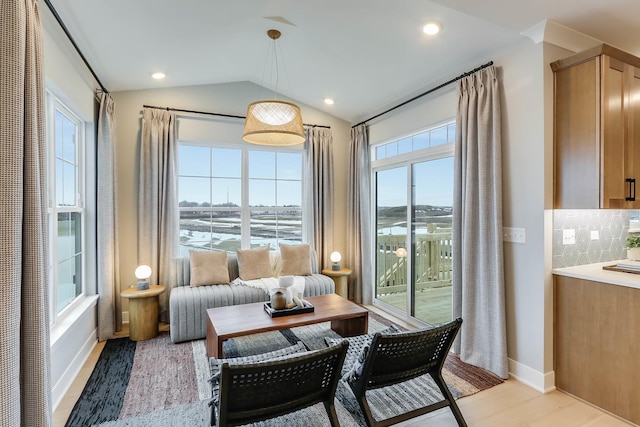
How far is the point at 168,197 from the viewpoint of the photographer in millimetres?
4074

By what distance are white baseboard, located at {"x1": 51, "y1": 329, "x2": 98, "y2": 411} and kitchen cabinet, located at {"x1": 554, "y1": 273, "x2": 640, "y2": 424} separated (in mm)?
3698

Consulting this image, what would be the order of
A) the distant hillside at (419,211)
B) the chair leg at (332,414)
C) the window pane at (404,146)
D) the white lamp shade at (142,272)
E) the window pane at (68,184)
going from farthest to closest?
the window pane at (404,146), the white lamp shade at (142,272), the distant hillside at (419,211), the window pane at (68,184), the chair leg at (332,414)

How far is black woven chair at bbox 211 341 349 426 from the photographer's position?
1.44 metres

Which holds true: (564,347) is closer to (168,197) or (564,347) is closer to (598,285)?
(598,285)

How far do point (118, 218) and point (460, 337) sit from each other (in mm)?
3925

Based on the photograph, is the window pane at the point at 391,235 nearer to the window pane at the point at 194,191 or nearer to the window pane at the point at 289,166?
the window pane at the point at 289,166

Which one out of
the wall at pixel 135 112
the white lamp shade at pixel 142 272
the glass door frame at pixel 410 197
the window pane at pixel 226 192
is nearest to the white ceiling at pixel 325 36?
the wall at pixel 135 112

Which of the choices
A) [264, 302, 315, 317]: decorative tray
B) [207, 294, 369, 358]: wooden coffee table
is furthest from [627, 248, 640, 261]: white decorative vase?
[264, 302, 315, 317]: decorative tray

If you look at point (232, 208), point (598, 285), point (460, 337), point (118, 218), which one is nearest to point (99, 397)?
point (118, 218)

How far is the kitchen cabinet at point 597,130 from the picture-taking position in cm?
238

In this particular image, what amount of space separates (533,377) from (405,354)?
1.49 m

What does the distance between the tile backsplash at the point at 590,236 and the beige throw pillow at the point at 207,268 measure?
133 inches

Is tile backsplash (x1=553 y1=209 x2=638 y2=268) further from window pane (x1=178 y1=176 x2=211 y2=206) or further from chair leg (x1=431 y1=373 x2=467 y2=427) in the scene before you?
window pane (x1=178 y1=176 x2=211 y2=206)

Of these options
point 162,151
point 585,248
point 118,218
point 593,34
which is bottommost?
point 585,248
